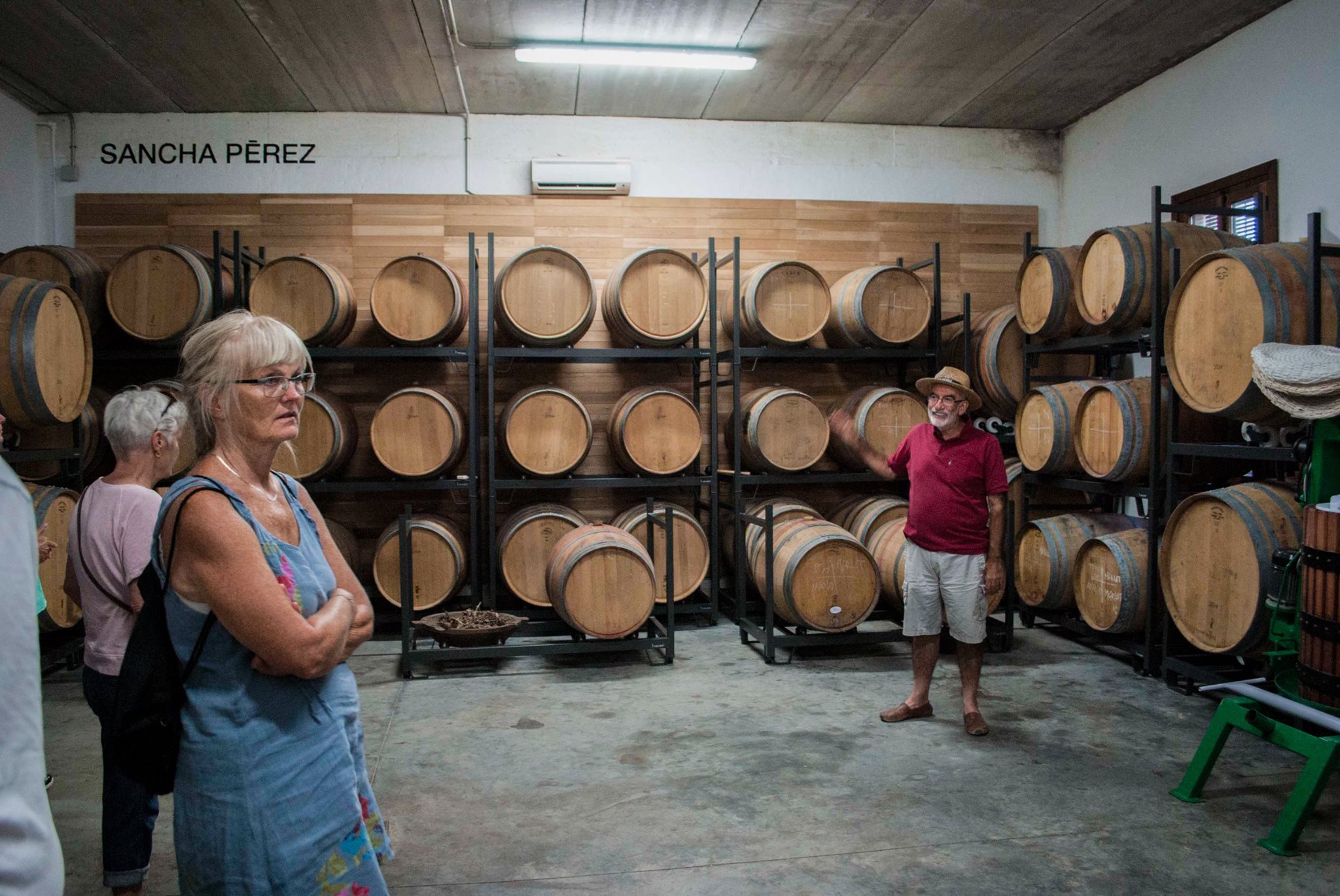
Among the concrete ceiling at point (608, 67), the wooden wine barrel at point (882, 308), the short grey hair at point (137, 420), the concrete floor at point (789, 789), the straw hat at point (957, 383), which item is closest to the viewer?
the short grey hair at point (137, 420)

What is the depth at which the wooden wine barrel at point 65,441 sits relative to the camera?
5.84m

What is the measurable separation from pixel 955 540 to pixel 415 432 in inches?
144

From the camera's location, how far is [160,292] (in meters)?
6.25

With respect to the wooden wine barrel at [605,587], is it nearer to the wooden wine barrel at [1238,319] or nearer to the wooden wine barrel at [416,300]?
the wooden wine barrel at [416,300]

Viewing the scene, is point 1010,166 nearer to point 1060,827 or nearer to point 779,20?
point 779,20

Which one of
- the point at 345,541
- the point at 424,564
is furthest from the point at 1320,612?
the point at 345,541

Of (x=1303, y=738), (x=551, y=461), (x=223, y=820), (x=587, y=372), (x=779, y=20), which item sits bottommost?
(x=1303, y=738)

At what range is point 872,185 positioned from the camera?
25.8 ft

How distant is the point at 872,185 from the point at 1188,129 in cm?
234

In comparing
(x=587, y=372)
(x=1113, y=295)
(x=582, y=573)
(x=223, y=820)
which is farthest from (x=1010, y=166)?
(x=223, y=820)

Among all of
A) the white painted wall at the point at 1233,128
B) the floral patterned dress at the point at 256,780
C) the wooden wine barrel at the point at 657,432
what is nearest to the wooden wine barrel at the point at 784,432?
the wooden wine barrel at the point at 657,432

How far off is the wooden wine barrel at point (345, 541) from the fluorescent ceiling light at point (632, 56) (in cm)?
343

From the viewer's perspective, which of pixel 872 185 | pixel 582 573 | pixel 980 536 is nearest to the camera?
pixel 980 536

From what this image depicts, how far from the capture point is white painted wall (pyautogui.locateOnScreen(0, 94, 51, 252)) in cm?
669
